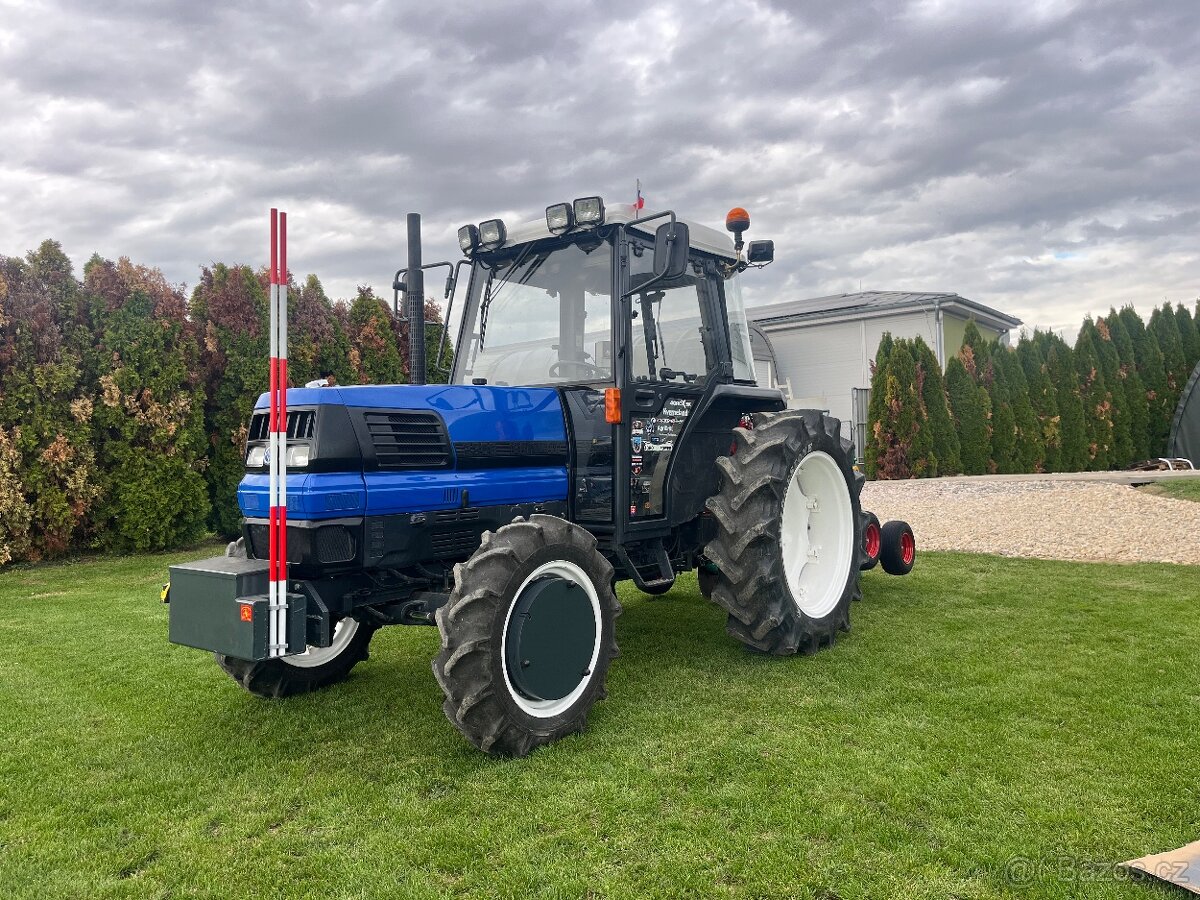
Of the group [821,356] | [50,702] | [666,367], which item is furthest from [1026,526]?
[821,356]

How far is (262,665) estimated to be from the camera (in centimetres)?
Result: 444

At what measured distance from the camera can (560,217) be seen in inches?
184

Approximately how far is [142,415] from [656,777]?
889 centimetres

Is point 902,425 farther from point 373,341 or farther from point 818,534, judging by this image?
point 818,534

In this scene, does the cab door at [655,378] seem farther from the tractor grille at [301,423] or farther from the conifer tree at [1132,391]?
the conifer tree at [1132,391]

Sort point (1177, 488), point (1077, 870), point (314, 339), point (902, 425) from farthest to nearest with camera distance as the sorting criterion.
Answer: point (902, 425), point (1177, 488), point (314, 339), point (1077, 870)

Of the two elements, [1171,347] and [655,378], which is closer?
[655,378]

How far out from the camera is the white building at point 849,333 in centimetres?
2150

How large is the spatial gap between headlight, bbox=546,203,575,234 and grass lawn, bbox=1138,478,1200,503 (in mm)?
10936

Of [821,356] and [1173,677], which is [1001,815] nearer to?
[1173,677]

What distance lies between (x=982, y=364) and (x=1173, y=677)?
14323mm

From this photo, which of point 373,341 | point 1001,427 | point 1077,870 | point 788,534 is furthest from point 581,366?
point 1001,427

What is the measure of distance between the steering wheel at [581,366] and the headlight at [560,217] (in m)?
0.72

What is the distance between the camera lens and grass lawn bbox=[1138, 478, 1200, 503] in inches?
478
